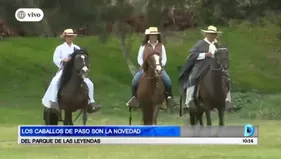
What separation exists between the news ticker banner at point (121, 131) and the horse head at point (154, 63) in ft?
6.59

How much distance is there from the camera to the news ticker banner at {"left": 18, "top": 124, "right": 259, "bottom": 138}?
555 inches

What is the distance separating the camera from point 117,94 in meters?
33.9

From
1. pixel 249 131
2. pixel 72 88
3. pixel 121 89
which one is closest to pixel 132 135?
pixel 249 131

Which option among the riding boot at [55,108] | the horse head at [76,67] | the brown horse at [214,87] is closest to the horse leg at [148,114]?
the brown horse at [214,87]

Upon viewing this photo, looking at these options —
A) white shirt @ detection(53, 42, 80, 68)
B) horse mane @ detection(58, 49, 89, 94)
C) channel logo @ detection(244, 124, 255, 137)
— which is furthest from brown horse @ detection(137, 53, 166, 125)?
channel logo @ detection(244, 124, 255, 137)

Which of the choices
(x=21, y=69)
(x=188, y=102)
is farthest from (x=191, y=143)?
(x=21, y=69)

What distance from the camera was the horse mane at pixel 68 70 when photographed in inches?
653

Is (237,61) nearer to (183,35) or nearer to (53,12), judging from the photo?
(183,35)

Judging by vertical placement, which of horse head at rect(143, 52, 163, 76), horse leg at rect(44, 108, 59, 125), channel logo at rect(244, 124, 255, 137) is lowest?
horse leg at rect(44, 108, 59, 125)

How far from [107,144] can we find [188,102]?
3.21 metres

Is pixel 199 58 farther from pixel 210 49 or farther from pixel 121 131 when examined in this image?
pixel 121 131

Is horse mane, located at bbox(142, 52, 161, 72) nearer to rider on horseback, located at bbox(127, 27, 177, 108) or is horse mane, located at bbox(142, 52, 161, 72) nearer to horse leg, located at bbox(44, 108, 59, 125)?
rider on horseback, located at bbox(127, 27, 177, 108)

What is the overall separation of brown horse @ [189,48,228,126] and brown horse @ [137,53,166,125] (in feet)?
2.62

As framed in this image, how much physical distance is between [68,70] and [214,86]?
3021 millimetres
